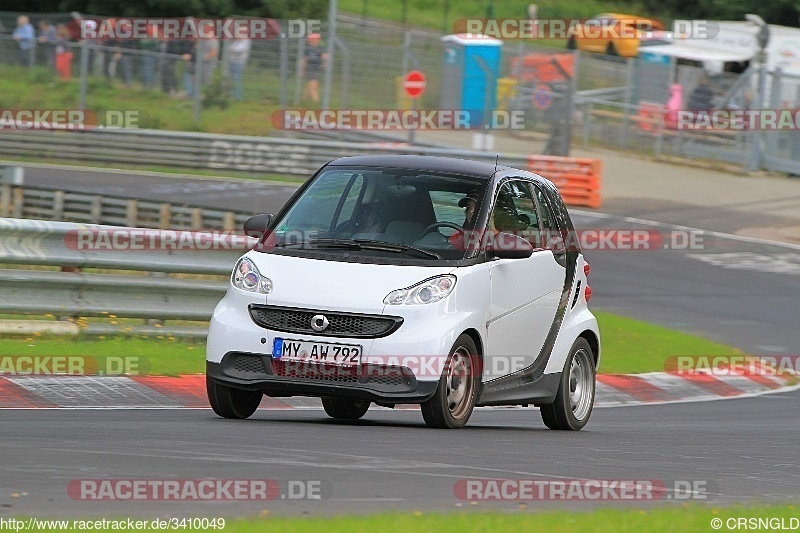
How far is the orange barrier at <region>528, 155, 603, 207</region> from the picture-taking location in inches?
1144

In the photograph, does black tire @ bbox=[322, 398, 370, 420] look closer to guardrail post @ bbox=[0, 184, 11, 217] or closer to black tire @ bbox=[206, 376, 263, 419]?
black tire @ bbox=[206, 376, 263, 419]

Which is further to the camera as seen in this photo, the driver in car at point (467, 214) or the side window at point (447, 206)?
the side window at point (447, 206)

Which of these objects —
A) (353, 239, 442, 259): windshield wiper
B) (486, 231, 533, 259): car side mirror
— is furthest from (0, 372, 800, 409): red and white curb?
(486, 231, 533, 259): car side mirror

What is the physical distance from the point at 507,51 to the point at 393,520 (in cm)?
2933

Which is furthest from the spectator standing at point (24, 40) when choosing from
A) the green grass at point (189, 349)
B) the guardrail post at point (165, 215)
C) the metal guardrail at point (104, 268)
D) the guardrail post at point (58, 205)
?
the metal guardrail at point (104, 268)

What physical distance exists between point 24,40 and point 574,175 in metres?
11.8

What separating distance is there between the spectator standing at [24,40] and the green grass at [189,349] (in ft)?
59.5

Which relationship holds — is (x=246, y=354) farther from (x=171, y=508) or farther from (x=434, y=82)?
(x=434, y=82)

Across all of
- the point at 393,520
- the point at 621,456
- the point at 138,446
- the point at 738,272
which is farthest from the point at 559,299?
the point at 738,272

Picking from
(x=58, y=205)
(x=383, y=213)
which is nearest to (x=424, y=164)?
(x=383, y=213)

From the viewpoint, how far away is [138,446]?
758cm

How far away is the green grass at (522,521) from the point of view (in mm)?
5691

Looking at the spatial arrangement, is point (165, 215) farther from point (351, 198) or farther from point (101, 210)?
point (351, 198)

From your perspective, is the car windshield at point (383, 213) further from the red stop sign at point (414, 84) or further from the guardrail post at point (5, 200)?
the red stop sign at point (414, 84)
